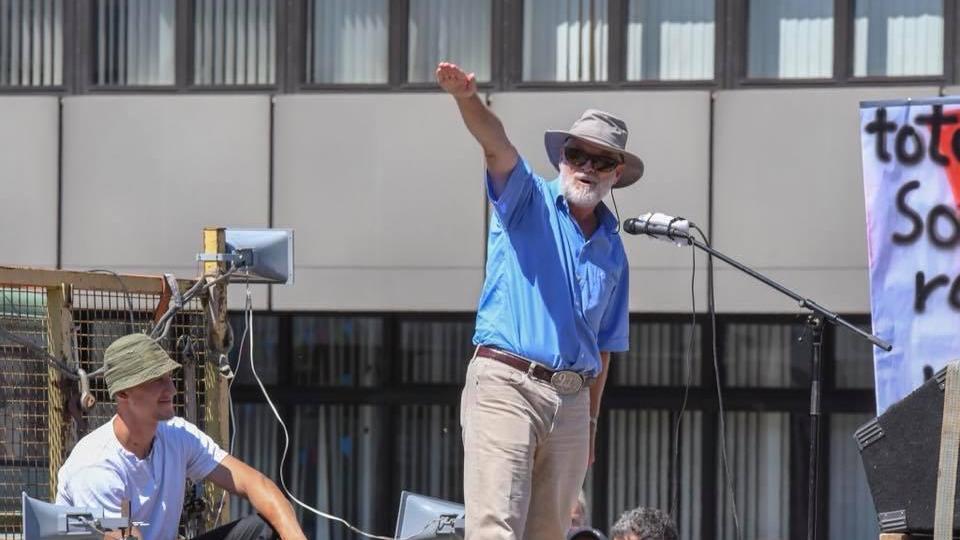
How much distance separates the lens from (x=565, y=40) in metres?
10.2

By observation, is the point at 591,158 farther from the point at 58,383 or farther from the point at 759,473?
the point at 759,473

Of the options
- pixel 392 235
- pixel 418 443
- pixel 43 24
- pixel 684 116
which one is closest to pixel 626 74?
pixel 684 116

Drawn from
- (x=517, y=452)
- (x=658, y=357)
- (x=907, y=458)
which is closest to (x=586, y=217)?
(x=517, y=452)

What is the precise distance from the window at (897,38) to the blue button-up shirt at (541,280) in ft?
17.5

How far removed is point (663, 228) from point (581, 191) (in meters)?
1.46

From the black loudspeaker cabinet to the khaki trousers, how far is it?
3.05ft

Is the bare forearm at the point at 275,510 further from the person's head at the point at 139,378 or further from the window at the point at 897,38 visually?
the window at the point at 897,38

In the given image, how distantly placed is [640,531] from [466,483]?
177 centimetres

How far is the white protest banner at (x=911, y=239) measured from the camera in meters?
6.93

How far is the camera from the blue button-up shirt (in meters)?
4.85

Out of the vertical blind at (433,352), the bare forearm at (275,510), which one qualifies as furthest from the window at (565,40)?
the bare forearm at (275,510)

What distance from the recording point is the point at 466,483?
16.0 feet

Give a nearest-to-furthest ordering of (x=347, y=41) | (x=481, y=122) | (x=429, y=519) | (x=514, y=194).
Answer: (x=481, y=122) → (x=514, y=194) → (x=429, y=519) → (x=347, y=41)

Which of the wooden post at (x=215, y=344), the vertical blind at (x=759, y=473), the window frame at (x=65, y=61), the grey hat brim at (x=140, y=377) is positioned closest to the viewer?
the grey hat brim at (x=140, y=377)
